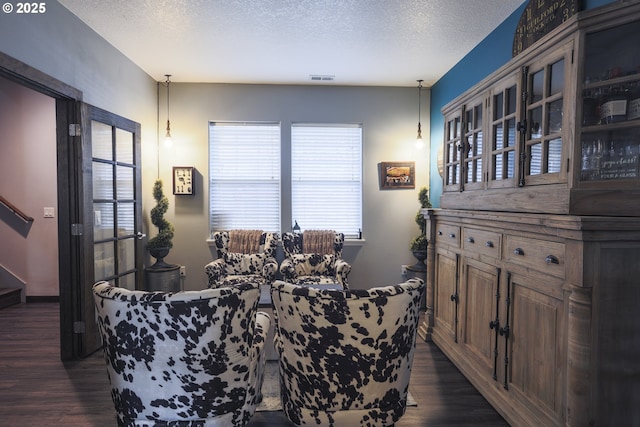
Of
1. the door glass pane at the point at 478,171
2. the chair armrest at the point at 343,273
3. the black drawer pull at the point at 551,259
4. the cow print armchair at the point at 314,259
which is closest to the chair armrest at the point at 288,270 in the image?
the cow print armchair at the point at 314,259

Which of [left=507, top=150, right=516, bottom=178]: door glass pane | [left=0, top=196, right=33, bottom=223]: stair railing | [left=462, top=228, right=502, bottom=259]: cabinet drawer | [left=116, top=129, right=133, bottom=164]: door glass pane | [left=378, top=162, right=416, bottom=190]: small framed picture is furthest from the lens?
[left=378, top=162, right=416, bottom=190]: small framed picture

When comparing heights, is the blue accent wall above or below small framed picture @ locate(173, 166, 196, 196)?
above

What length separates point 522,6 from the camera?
2.75 meters

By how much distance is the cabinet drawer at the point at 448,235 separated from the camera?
9.23 ft

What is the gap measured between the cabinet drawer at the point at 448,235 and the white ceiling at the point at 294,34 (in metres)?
1.77

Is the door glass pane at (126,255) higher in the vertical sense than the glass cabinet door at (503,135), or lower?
lower

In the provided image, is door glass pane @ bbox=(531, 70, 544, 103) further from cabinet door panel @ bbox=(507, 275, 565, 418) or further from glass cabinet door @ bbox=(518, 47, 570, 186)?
cabinet door panel @ bbox=(507, 275, 565, 418)

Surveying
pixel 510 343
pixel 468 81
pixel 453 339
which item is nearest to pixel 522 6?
pixel 468 81

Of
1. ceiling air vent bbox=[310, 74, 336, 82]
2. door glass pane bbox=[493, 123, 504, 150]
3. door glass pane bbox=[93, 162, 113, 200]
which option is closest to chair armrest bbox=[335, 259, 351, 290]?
door glass pane bbox=[493, 123, 504, 150]

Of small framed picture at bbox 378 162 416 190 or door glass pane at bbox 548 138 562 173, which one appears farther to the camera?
small framed picture at bbox 378 162 416 190

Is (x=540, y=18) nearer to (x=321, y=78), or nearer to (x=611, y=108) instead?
(x=611, y=108)

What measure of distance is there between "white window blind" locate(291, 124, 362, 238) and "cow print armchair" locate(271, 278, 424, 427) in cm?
316

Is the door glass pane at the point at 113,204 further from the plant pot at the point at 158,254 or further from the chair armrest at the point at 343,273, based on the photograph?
the chair armrest at the point at 343,273

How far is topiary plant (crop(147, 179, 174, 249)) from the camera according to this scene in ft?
13.6
